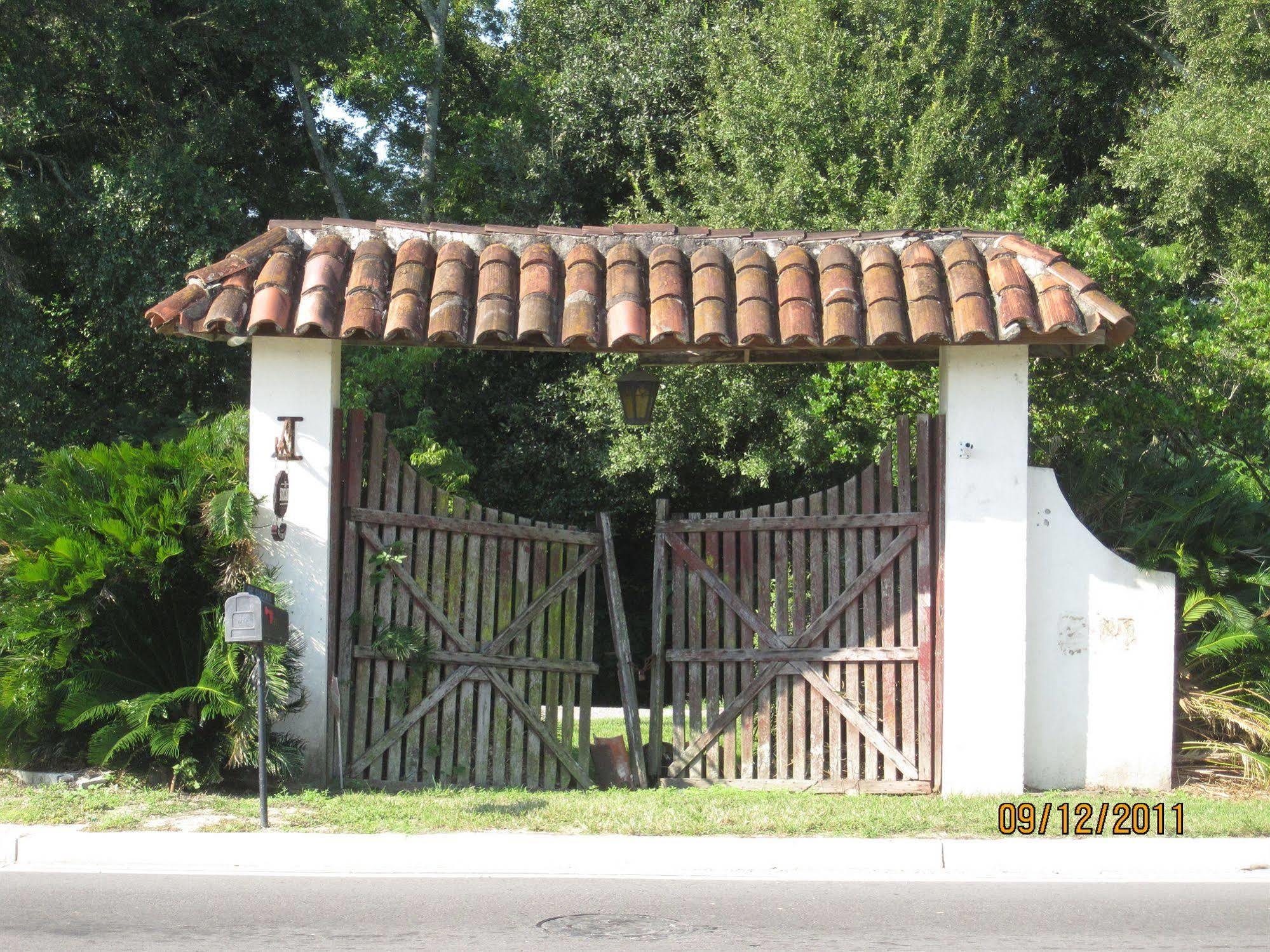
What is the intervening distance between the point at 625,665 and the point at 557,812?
7.57 feet

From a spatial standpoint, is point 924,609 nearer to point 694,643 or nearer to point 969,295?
point 694,643

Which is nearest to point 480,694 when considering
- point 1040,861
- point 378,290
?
point 378,290

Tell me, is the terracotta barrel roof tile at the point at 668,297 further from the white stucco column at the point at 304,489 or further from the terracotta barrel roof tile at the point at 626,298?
the white stucco column at the point at 304,489

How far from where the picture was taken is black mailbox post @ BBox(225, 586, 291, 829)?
7000 mm

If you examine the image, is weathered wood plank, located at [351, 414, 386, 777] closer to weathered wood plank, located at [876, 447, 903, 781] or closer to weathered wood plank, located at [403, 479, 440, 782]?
weathered wood plank, located at [403, 479, 440, 782]

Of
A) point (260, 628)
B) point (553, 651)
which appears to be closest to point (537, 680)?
point (553, 651)

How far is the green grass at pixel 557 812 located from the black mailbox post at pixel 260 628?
357mm

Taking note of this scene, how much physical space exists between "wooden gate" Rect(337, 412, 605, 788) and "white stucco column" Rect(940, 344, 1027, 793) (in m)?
2.62

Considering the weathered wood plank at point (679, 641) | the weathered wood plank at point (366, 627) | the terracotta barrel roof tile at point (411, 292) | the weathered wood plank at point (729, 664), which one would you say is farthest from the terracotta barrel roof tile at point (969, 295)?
the weathered wood plank at point (366, 627)

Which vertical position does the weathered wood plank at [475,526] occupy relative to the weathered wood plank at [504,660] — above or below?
above

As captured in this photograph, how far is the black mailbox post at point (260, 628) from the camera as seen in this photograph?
7.00 meters

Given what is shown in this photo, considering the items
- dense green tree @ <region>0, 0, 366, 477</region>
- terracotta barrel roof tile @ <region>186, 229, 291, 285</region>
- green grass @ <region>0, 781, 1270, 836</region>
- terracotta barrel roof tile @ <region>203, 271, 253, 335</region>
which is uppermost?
dense green tree @ <region>0, 0, 366, 477</region>

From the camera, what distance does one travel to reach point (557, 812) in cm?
733
